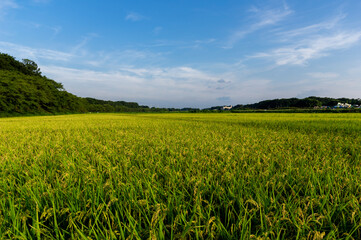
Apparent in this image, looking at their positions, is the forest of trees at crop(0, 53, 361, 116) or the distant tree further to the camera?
the distant tree

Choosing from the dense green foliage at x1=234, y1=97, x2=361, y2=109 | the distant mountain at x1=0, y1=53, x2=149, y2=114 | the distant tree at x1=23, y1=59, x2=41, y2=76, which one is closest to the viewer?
the distant mountain at x1=0, y1=53, x2=149, y2=114

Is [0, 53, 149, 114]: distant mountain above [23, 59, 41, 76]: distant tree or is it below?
below

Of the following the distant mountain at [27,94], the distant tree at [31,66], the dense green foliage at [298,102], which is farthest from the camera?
the dense green foliage at [298,102]

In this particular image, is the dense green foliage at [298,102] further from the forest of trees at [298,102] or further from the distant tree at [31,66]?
the distant tree at [31,66]

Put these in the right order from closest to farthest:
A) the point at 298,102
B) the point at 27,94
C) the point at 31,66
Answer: the point at 27,94 < the point at 31,66 < the point at 298,102

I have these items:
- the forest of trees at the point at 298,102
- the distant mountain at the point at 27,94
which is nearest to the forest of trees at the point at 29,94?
the distant mountain at the point at 27,94

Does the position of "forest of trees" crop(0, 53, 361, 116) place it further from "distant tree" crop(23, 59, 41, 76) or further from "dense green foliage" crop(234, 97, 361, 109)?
"dense green foliage" crop(234, 97, 361, 109)

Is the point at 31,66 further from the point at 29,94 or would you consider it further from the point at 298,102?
the point at 298,102

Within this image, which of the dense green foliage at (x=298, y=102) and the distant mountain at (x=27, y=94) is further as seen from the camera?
the dense green foliage at (x=298, y=102)

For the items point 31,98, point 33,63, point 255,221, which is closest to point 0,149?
point 255,221

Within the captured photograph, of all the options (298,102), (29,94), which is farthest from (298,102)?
(29,94)

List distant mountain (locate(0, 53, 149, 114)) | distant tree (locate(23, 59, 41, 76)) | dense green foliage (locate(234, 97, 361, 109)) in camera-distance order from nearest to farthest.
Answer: distant mountain (locate(0, 53, 149, 114)) → distant tree (locate(23, 59, 41, 76)) → dense green foliage (locate(234, 97, 361, 109))

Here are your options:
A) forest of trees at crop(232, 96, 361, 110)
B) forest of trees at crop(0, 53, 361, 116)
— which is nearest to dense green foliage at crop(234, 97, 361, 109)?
forest of trees at crop(232, 96, 361, 110)

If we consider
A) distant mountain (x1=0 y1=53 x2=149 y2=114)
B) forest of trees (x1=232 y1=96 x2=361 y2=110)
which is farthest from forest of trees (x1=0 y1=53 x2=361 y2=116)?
forest of trees (x1=232 y1=96 x2=361 y2=110)
